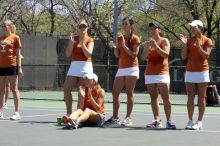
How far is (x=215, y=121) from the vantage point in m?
12.3

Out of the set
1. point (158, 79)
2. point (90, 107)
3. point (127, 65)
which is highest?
point (127, 65)

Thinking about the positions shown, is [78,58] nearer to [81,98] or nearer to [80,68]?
[80,68]

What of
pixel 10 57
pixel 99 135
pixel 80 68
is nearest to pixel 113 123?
pixel 80 68

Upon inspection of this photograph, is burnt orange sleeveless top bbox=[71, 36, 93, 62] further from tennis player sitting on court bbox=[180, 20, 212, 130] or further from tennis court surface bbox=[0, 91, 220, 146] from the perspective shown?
tennis player sitting on court bbox=[180, 20, 212, 130]

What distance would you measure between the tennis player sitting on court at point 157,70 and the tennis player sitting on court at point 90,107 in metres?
0.91

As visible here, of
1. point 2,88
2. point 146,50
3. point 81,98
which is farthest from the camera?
point 2,88

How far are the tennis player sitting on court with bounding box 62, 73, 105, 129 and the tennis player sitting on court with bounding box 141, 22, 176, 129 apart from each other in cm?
91

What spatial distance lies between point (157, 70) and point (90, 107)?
4.53 feet

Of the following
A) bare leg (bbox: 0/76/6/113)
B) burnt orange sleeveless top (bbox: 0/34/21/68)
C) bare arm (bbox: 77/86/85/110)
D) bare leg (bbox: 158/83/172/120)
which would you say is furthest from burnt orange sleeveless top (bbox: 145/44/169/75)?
bare leg (bbox: 0/76/6/113)

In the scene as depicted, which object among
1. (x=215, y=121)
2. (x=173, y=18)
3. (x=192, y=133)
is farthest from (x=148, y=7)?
(x=192, y=133)

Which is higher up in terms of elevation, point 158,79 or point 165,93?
point 158,79

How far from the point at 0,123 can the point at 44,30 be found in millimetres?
45939

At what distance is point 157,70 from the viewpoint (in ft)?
34.8

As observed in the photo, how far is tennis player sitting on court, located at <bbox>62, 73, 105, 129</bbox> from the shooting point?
10.4 metres
